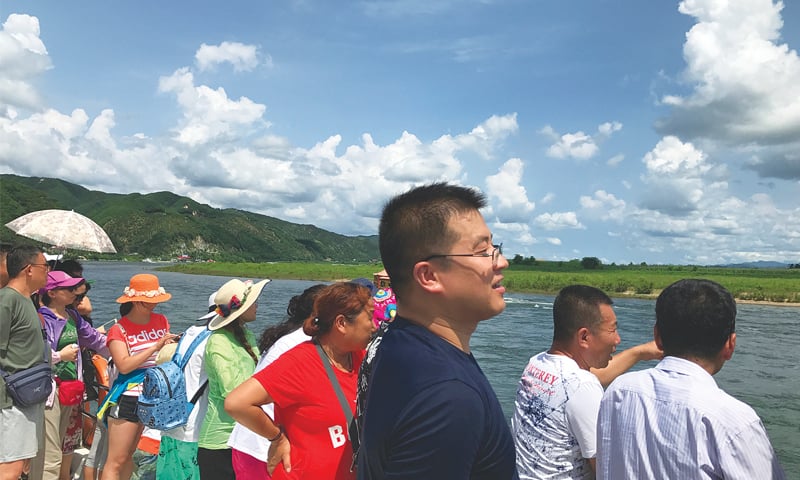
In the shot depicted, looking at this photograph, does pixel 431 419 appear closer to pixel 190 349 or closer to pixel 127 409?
pixel 190 349

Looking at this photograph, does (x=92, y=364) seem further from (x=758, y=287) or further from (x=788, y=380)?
(x=758, y=287)

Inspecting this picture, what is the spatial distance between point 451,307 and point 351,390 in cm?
158

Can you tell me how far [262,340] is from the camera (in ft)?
15.6

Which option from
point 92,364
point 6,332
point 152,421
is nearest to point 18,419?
point 6,332

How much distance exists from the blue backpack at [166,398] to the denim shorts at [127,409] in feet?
1.73

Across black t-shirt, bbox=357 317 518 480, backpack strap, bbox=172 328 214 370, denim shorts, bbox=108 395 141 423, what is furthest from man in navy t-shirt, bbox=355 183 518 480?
denim shorts, bbox=108 395 141 423

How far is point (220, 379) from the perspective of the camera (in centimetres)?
418

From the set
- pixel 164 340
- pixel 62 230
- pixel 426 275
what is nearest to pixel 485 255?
pixel 426 275

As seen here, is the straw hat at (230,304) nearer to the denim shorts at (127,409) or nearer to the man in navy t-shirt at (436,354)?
the denim shorts at (127,409)

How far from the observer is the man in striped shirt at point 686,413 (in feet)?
6.94

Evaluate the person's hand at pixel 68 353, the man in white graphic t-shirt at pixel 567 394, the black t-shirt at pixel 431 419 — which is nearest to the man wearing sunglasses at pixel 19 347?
the person's hand at pixel 68 353

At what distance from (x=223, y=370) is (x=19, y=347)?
1.66 m

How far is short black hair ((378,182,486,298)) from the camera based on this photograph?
1.89 m

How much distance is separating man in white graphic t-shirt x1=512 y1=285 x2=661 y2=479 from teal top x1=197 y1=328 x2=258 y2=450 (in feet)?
6.66
